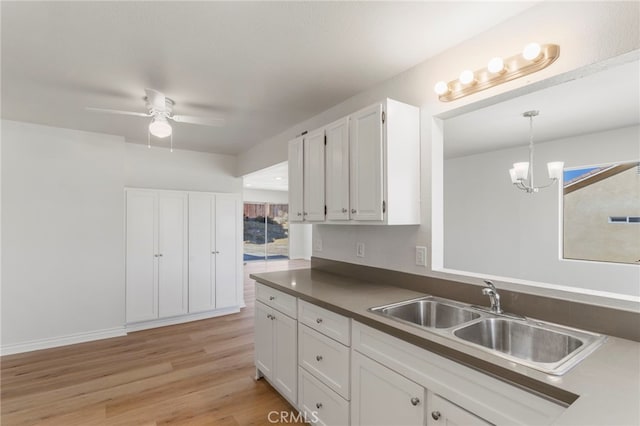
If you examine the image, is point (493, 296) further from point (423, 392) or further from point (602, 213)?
point (602, 213)

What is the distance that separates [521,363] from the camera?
103 centimetres

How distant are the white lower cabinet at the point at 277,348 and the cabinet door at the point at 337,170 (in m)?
0.76

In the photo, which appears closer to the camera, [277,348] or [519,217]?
[277,348]

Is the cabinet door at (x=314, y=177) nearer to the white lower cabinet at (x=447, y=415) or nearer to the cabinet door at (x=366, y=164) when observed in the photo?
the cabinet door at (x=366, y=164)

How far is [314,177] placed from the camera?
2.48m

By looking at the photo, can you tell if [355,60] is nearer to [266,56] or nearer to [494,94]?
[266,56]

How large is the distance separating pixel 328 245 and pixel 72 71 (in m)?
2.37

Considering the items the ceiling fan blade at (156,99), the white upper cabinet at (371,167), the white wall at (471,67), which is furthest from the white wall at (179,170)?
the white upper cabinet at (371,167)

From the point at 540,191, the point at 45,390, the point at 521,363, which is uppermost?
the point at 540,191

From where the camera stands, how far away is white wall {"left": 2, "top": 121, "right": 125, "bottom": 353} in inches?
128

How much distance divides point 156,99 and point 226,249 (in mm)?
2570

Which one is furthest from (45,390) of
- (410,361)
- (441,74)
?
(441,74)

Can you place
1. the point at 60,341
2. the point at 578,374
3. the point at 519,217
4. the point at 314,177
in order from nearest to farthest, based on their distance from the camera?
the point at 578,374 → the point at 314,177 → the point at 60,341 → the point at 519,217

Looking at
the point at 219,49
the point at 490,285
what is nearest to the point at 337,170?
the point at 219,49
